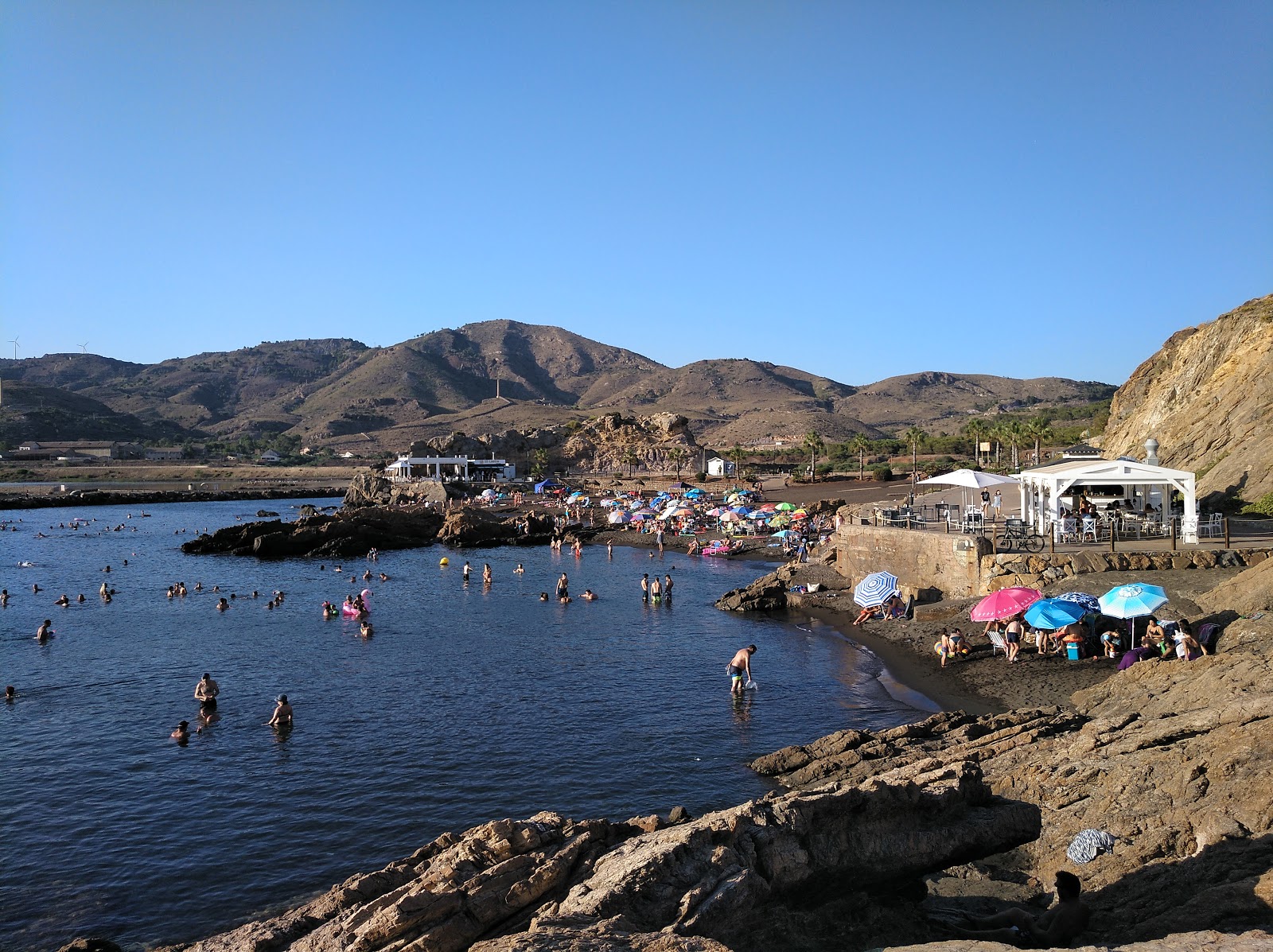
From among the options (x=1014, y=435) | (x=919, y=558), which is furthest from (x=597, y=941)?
(x=1014, y=435)

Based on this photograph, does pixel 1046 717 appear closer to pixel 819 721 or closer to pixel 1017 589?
pixel 819 721

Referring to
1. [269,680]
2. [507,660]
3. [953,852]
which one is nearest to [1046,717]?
[953,852]

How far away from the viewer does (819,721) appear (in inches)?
674

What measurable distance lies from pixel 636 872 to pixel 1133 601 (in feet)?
47.7

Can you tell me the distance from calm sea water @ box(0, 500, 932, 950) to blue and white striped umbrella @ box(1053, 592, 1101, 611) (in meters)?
3.93

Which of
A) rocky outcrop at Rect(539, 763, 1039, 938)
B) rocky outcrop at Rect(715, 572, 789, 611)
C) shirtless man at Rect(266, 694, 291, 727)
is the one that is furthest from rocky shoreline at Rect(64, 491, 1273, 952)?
rocky outcrop at Rect(715, 572, 789, 611)

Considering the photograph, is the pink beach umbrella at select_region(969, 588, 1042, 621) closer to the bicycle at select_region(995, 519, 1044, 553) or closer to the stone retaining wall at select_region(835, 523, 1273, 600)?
the stone retaining wall at select_region(835, 523, 1273, 600)

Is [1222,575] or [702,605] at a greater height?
[1222,575]

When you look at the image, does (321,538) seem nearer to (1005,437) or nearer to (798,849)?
(798,849)

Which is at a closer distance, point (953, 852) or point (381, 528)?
point (953, 852)

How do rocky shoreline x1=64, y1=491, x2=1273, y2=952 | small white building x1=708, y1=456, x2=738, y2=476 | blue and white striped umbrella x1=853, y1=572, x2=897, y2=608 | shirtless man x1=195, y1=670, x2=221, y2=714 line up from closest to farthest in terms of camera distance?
rocky shoreline x1=64, y1=491, x2=1273, y2=952, shirtless man x1=195, y1=670, x2=221, y2=714, blue and white striped umbrella x1=853, y1=572, x2=897, y2=608, small white building x1=708, y1=456, x2=738, y2=476

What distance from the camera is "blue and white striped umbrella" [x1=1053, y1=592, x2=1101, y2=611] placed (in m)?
18.7

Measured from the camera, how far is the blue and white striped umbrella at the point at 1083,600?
18688mm

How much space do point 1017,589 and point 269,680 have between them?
1792 centimetres
